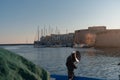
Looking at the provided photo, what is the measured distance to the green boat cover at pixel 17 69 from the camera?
3.02 meters

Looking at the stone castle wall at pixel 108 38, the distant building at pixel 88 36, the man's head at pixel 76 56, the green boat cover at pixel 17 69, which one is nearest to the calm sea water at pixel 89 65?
the man's head at pixel 76 56

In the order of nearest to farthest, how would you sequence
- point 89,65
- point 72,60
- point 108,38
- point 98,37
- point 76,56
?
point 76,56 → point 72,60 → point 89,65 → point 108,38 → point 98,37

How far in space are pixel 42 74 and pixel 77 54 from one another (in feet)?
6.85

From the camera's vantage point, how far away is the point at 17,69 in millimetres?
3131

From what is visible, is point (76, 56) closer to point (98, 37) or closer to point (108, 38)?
point (108, 38)

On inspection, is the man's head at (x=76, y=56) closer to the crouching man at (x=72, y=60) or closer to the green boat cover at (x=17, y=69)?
the crouching man at (x=72, y=60)

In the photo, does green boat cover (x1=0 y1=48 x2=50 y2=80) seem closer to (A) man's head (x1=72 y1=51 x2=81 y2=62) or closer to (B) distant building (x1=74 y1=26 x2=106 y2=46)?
(A) man's head (x1=72 y1=51 x2=81 y2=62)

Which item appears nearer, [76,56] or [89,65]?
[76,56]

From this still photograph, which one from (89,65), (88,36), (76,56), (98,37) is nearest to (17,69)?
(76,56)

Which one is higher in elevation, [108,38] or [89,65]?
[108,38]

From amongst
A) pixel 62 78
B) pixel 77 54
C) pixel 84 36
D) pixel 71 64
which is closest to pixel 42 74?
pixel 77 54

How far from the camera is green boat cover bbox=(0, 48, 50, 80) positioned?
119 inches

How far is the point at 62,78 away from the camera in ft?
22.9

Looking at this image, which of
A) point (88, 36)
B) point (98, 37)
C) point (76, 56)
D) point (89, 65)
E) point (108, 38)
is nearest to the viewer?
point (76, 56)
